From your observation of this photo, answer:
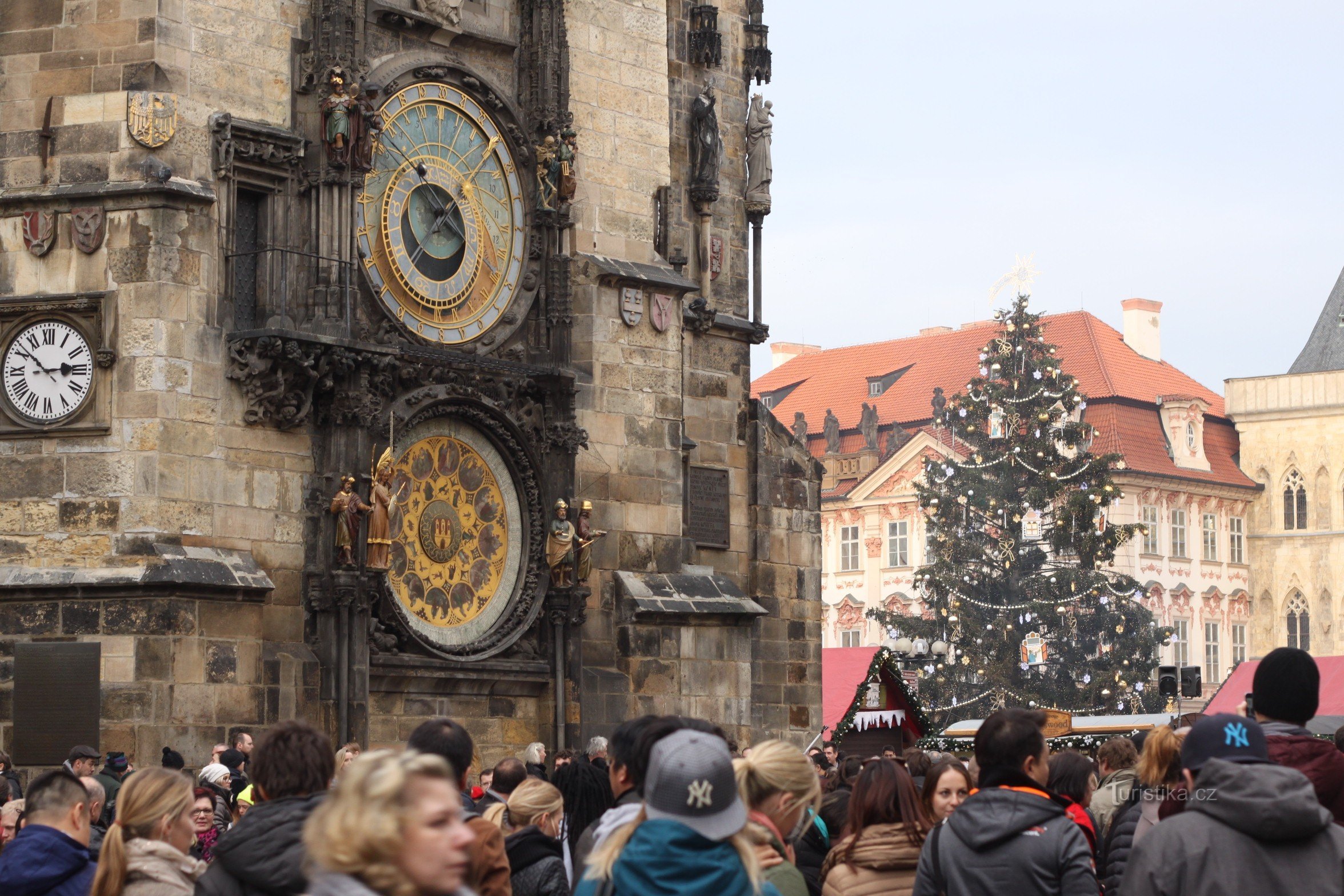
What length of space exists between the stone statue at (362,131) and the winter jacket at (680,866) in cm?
1351

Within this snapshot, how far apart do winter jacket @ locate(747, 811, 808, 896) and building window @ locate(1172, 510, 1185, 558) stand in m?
64.3

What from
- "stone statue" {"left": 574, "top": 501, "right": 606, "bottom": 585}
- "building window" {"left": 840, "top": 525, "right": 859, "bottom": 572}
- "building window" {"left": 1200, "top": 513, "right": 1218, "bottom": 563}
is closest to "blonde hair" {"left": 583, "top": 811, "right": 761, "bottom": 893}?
"stone statue" {"left": 574, "top": 501, "right": 606, "bottom": 585}

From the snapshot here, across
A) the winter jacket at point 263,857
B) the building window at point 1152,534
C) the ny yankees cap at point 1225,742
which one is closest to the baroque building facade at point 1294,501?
the building window at point 1152,534

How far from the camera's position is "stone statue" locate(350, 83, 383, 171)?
17.7 m

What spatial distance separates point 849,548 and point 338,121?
52928 mm

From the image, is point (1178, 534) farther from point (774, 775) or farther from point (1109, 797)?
point (774, 775)

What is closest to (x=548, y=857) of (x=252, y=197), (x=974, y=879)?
(x=974, y=879)

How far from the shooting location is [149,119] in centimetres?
1686

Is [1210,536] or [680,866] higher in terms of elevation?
[1210,536]

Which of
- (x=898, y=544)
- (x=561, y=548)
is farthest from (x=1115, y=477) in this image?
(x=561, y=548)

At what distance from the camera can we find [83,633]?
53.3ft

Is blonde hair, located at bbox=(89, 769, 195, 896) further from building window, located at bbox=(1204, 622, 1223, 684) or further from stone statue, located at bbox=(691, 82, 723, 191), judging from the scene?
building window, located at bbox=(1204, 622, 1223, 684)

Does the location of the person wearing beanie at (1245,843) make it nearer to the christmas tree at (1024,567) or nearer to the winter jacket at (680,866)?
the winter jacket at (680,866)

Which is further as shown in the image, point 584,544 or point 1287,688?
point 584,544
